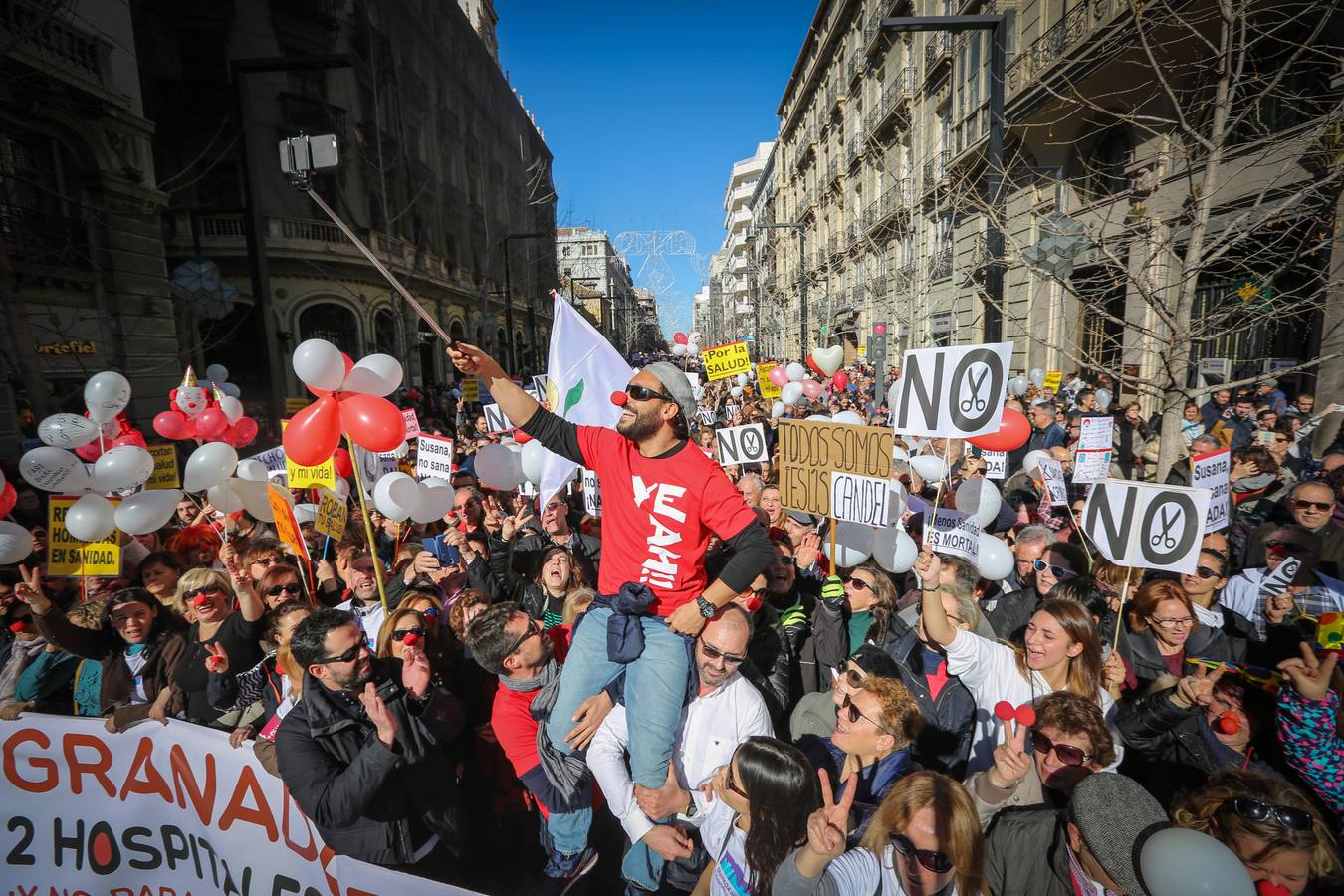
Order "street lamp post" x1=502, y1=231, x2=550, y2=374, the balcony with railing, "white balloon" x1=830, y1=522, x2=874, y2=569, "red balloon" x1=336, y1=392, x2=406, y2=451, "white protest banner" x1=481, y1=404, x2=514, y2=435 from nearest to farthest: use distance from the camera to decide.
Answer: "red balloon" x1=336, y1=392, x2=406, y2=451
"white balloon" x1=830, y1=522, x2=874, y2=569
"white protest banner" x1=481, y1=404, x2=514, y2=435
the balcony with railing
"street lamp post" x1=502, y1=231, x2=550, y2=374

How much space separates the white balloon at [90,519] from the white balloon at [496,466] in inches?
98.9

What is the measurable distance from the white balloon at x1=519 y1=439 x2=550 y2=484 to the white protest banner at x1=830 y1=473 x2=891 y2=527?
8.98ft

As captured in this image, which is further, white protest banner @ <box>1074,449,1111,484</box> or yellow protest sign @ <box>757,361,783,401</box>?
yellow protest sign @ <box>757,361,783,401</box>

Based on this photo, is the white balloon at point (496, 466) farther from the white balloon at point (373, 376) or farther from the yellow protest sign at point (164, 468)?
the yellow protest sign at point (164, 468)

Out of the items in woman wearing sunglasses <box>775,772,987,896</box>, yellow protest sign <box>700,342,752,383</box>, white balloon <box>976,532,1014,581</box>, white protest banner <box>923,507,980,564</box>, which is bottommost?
woman wearing sunglasses <box>775,772,987,896</box>

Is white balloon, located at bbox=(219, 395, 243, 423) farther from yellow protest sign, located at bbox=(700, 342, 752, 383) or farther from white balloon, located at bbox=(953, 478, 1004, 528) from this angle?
white balloon, located at bbox=(953, 478, 1004, 528)

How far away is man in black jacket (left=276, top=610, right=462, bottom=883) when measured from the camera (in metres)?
2.25

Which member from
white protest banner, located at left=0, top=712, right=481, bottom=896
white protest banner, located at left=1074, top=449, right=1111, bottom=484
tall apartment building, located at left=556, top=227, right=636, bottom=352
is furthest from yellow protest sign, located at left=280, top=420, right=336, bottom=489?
tall apartment building, located at left=556, top=227, right=636, bottom=352

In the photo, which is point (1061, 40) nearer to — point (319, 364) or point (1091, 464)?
point (1091, 464)

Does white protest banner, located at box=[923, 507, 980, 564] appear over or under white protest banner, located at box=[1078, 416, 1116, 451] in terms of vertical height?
under

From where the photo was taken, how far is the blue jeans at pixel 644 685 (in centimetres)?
237

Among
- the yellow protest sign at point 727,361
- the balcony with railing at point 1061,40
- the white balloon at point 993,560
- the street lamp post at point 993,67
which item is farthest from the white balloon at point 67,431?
the balcony with railing at point 1061,40

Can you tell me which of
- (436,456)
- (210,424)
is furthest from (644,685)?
(210,424)

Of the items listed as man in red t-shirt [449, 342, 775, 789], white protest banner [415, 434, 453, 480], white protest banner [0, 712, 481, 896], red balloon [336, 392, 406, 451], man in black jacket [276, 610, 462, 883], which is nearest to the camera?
man in black jacket [276, 610, 462, 883]
